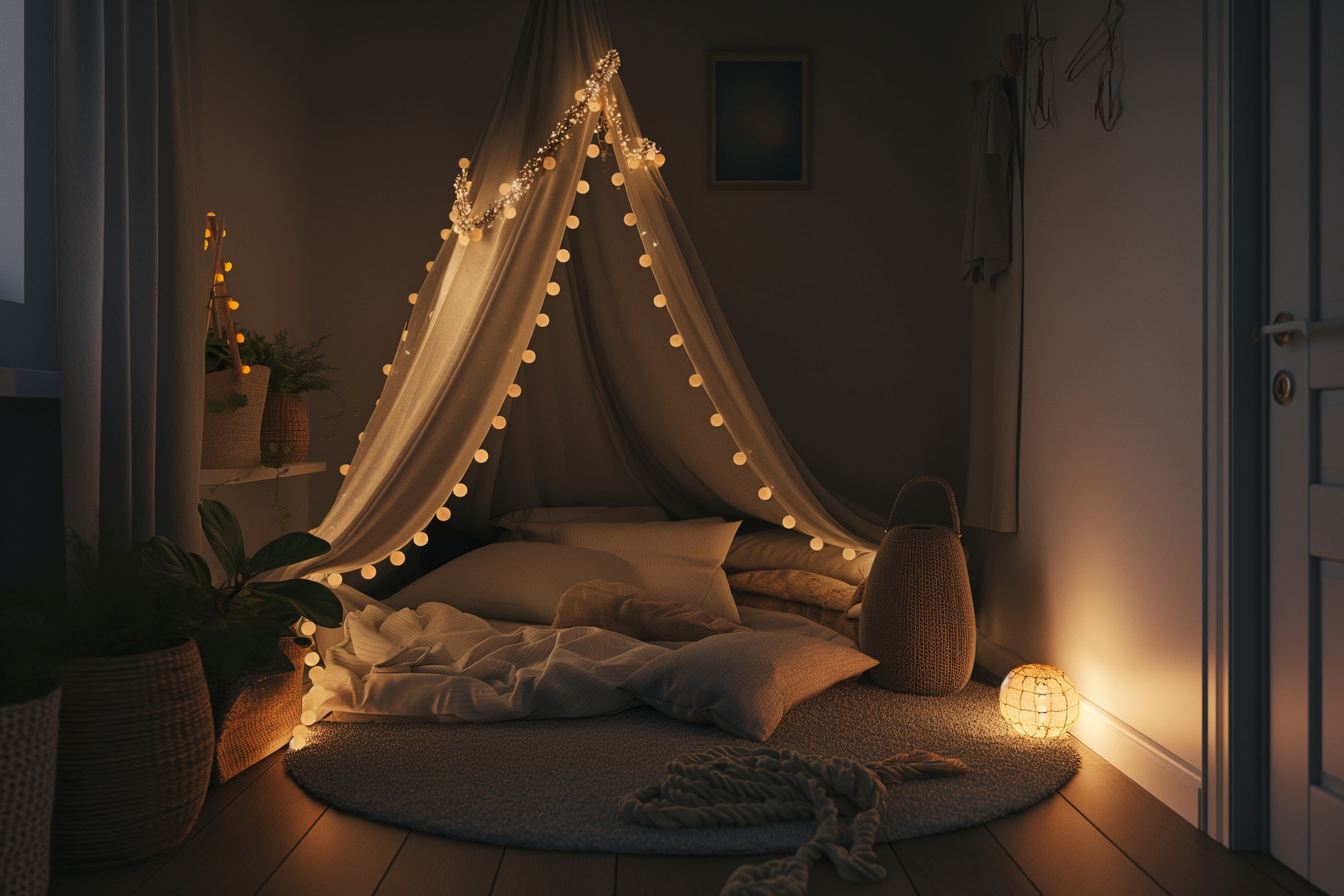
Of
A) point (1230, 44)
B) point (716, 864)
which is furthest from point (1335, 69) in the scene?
point (716, 864)

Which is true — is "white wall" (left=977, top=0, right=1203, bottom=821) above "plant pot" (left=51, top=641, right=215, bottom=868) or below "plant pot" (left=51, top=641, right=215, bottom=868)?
above

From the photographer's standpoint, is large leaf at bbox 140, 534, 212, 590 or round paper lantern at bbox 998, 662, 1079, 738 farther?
round paper lantern at bbox 998, 662, 1079, 738

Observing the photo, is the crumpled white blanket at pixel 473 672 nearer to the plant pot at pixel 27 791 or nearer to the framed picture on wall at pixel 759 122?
the plant pot at pixel 27 791

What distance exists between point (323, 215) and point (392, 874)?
2.67 m

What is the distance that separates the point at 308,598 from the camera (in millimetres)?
1778

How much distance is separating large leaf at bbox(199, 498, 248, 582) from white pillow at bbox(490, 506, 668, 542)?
120 cm

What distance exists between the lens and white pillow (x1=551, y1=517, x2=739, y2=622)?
9.10 feet

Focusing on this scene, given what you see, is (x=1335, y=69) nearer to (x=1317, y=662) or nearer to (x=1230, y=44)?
(x=1230, y=44)

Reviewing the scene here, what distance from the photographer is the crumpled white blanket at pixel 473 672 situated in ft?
6.88

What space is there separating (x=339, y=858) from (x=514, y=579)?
1253mm

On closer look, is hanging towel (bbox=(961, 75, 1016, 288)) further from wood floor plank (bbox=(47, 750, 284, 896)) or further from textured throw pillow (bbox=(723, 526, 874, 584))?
wood floor plank (bbox=(47, 750, 284, 896))

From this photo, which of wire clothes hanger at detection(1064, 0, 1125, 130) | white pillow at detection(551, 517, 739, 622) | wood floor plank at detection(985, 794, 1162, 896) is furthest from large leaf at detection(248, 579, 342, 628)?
wire clothes hanger at detection(1064, 0, 1125, 130)

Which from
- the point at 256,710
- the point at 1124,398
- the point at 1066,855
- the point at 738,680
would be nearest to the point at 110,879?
the point at 256,710

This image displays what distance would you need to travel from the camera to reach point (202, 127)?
2.07m
